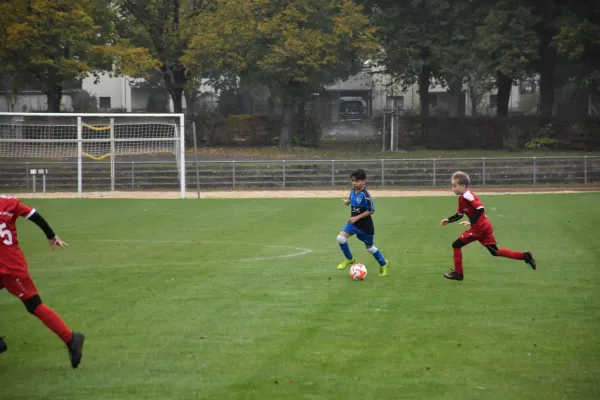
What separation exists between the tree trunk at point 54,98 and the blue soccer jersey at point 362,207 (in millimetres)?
38990

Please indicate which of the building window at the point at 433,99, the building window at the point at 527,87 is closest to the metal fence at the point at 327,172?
the building window at the point at 433,99

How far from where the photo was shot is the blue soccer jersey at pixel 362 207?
13.7 m

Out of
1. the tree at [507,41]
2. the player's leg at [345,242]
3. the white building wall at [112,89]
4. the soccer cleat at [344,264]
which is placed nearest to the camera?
the player's leg at [345,242]

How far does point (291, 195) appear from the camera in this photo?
1489 inches

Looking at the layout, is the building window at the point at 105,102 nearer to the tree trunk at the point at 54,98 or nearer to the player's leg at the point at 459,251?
the tree trunk at the point at 54,98

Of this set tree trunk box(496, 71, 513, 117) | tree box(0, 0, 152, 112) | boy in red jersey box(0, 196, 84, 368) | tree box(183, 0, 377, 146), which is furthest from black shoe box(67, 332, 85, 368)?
tree trunk box(496, 71, 513, 117)

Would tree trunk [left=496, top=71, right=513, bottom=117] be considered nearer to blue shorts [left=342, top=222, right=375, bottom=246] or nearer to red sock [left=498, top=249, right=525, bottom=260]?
red sock [left=498, top=249, right=525, bottom=260]

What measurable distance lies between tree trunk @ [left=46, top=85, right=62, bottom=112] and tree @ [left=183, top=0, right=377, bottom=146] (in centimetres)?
758

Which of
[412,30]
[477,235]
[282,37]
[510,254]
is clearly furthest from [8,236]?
[412,30]

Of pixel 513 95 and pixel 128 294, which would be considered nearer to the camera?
pixel 128 294

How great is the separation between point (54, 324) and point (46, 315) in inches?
5.3

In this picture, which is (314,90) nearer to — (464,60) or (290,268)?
(464,60)

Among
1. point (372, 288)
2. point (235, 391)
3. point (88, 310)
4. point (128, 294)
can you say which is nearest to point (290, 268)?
point (372, 288)

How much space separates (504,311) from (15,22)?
39911 millimetres
